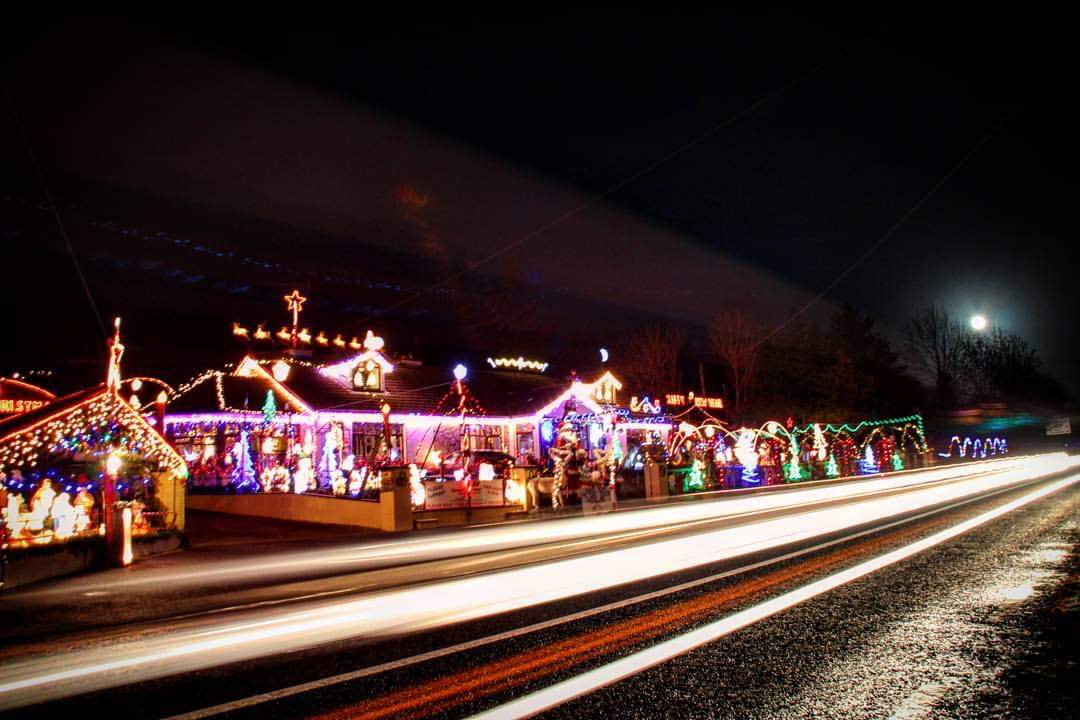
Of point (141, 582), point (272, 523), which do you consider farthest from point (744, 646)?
point (272, 523)

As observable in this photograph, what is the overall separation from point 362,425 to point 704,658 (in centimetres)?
2485

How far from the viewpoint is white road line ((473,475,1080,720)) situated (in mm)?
4227

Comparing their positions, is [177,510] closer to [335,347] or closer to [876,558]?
[876,558]

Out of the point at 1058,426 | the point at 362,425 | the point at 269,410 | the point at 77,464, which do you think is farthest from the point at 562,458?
the point at 1058,426

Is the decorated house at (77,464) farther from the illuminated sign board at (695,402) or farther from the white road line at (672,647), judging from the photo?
the illuminated sign board at (695,402)

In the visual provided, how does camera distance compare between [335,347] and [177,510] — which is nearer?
[177,510]

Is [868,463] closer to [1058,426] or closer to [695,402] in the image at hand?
[695,402]

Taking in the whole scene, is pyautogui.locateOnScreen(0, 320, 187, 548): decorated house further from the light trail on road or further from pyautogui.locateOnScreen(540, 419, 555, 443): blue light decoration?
pyautogui.locateOnScreen(540, 419, 555, 443): blue light decoration

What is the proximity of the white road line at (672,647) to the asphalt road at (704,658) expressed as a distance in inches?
2.6

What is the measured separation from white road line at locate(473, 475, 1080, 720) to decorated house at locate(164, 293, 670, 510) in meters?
13.6

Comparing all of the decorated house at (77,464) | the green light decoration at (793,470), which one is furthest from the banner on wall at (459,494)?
the green light decoration at (793,470)

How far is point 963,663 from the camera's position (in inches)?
193

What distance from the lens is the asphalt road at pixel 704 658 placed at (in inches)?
168

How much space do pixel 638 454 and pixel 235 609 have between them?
93.3ft
